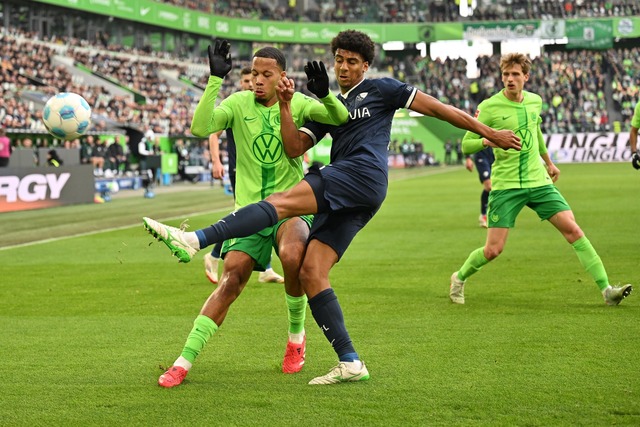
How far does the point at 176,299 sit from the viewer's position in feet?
33.2

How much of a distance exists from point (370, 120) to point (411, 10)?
77.7 metres

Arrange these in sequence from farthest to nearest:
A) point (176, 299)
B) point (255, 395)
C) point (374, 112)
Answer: point (176, 299), point (374, 112), point (255, 395)

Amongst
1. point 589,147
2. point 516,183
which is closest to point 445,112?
point 516,183

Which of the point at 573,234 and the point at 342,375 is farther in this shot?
the point at 573,234

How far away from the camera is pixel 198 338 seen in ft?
20.2

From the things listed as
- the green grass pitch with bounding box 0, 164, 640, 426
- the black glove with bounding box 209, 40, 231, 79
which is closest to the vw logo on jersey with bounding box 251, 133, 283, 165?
the black glove with bounding box 209, 40, 231, 79

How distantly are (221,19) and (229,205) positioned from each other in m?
50.7

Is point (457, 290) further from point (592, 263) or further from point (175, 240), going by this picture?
point (175, 240)

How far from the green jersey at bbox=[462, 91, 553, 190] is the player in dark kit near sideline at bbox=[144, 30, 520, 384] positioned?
121 inches

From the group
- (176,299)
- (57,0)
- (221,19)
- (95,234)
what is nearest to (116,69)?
(57,0)

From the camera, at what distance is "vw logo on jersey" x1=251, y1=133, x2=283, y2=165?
6.64 metres

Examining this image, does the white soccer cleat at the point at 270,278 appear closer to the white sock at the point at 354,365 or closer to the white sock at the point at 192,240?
the white sock at the point at 354,365

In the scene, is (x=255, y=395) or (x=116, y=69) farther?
(x=116, y=69)

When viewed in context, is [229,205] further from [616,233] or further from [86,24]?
[86,24]
